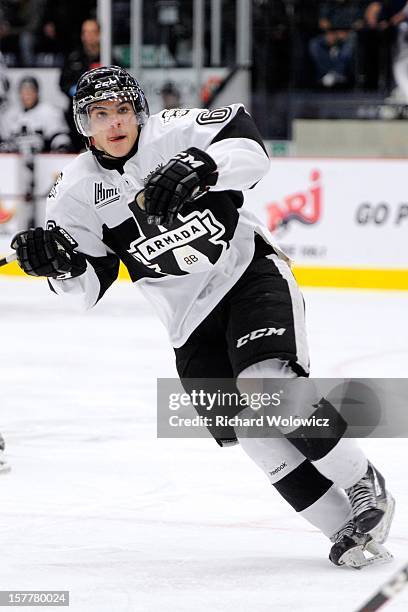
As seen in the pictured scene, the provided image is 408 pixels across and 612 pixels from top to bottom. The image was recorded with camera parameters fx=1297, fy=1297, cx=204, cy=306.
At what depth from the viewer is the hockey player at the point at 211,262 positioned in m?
2.59

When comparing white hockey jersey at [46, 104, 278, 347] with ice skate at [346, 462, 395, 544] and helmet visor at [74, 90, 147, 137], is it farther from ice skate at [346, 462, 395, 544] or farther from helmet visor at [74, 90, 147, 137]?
ice skate at [346, 462, 395, 544]

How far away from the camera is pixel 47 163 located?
26.8ft

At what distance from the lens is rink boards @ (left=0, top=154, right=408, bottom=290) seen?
7.28 meters

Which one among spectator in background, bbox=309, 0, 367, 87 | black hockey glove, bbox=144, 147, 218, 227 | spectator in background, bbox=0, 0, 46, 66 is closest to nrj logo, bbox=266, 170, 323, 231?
spectator in background, bbox=309, 0, 367, 87

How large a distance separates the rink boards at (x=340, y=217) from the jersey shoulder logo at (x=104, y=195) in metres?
4.54

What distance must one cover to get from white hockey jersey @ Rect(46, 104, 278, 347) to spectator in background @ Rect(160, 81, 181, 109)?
596 centimetres

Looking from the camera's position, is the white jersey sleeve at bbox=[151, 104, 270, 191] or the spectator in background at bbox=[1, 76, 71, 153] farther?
the spectator in background at bbox=[1, 76, 71, 153]

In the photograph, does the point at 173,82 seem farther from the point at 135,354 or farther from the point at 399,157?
the point at 135,354

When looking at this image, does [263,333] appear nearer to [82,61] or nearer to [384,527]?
[384,527]

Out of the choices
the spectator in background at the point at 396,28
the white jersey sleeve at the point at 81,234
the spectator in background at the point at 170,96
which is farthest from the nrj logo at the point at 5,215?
the white jersey sleeve at the point at 81,234

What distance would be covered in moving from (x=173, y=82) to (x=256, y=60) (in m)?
0.67

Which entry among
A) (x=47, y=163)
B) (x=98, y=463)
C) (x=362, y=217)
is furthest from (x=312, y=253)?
(x=98, y=463)

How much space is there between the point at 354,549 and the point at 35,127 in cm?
656

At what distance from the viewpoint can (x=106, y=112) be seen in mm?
2645
